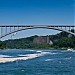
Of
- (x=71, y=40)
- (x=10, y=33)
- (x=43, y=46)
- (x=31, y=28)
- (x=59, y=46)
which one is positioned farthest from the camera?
(x=43, y=46)

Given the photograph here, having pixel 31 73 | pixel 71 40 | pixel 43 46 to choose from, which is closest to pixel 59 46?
pixel 71 40

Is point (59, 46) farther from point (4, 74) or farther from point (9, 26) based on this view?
point (4, 74)

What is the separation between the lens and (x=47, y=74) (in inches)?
1334

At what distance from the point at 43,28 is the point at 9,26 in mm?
10997

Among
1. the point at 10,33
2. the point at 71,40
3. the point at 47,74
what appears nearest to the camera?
the point at 47,74

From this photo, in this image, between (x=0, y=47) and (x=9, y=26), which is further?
(x=0, y=47)

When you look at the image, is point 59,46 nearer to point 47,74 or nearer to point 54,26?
point 54,26

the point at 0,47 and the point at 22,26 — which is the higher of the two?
the point at 22,26

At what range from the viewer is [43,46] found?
625ft

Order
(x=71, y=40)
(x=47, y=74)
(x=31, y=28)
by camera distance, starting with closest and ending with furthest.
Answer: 1. (x=47, y=74)
2. (x=31, y=28)
3. (x=71, y=40)

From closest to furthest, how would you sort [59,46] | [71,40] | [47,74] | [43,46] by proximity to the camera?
1. [47,74]
2. [71,40]
3. [59,46]
4. [43,46]

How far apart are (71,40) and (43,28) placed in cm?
5901

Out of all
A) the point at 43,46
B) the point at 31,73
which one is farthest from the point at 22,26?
the point at 43,46

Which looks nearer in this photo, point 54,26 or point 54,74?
point 54,74
